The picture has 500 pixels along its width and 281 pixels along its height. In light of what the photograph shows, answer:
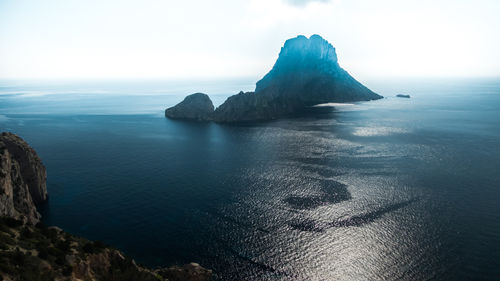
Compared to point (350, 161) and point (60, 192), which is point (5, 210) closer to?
point (60, 192)

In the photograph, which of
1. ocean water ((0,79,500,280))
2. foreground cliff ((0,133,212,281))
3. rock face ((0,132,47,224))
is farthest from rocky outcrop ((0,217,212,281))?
rock face ((0,132,47,224))

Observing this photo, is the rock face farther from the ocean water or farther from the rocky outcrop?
the rocky outcrop

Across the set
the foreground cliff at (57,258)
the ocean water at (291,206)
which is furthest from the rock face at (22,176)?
the foreground cliff at (57,258)

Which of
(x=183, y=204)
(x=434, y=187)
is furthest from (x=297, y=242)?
(x=434, y=187)

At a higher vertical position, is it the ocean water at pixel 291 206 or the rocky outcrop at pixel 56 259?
the rocky outcrop at pixel 56 259

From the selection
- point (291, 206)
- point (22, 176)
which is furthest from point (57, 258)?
point (22, 176)

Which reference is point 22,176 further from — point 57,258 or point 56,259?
point 56,259

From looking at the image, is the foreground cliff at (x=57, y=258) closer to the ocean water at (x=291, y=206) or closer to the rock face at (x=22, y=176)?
the rock face at (x=22, y=176)

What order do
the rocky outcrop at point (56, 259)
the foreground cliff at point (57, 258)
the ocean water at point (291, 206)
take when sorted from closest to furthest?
the rocky outcrop at point (56, 259) < the foreground cliff at point (57, 258) < the ocean water at point (291, 206)
